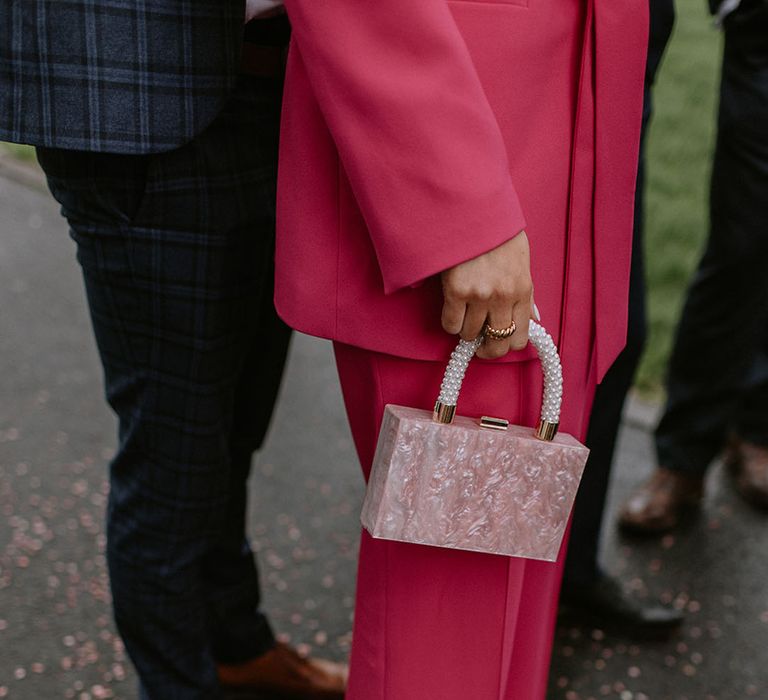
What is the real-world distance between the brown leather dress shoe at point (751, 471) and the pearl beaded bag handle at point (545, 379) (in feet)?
5.61

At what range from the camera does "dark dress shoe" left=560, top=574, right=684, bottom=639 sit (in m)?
2.06

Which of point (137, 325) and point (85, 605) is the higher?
point (137, 325)

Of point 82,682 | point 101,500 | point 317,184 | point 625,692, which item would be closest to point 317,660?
point 82,682

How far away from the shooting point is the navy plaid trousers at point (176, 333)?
123 cm

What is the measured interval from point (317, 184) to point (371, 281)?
0.12 meters

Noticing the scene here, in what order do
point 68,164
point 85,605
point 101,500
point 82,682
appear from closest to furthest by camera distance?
point 68,164 < point 82,682 < point 85,605 < point 101,500

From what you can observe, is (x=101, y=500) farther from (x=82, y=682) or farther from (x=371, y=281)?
(x=371, y=281)

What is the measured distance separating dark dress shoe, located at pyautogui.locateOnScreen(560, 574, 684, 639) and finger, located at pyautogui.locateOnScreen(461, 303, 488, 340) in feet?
3.98

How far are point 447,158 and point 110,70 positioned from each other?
0.45m

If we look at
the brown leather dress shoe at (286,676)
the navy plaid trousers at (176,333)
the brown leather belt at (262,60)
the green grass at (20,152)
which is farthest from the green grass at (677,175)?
the green grass at (20,152)

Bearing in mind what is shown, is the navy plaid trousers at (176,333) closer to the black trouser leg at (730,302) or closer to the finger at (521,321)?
the finger at (521,321)

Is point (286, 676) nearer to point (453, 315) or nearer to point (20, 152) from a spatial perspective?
point (453, 315)

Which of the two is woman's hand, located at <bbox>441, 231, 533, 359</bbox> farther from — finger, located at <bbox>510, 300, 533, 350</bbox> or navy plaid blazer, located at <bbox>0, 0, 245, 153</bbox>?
navy plaid blazer, located at <bbox>0, 0, 245, 153</bbox>

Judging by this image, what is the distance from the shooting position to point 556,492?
1.07 metres
